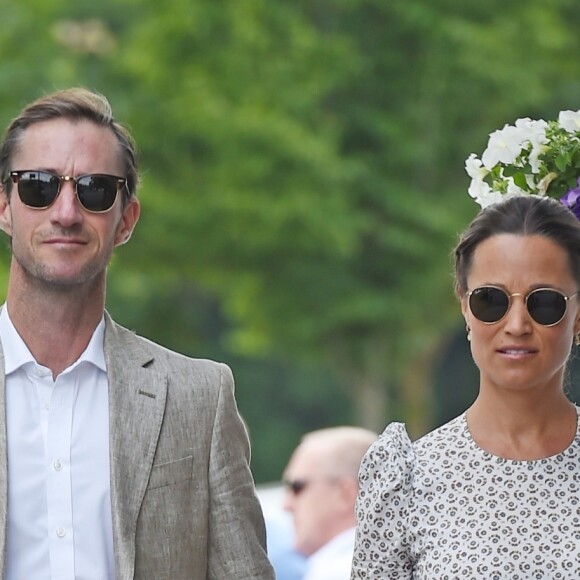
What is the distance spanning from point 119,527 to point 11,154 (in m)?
0.91

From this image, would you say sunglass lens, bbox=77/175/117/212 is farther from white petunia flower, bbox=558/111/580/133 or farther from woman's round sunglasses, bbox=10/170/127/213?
white petunia flower, bbox=558/111/580/133

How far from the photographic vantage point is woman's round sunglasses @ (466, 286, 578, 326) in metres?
3.41

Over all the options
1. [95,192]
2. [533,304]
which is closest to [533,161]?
[533,304]

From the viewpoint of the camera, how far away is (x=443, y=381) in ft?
84.6

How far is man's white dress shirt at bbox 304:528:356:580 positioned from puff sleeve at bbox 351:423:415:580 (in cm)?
203

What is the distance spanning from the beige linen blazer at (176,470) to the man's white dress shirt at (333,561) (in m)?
1.90

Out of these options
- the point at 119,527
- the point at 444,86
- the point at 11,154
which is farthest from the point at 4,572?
the point at 444,86

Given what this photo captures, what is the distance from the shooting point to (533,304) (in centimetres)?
341

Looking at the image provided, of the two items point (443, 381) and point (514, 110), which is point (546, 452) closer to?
point (514, 110)

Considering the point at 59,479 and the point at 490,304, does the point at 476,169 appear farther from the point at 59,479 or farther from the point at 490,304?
the point at 59,479

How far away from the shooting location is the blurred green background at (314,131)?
568 inches

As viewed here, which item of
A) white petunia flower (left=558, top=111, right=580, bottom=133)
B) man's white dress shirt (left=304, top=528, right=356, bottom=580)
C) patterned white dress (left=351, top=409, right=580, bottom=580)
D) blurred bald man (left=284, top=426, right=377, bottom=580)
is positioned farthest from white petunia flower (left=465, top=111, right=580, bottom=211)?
blurred bald man (left=284, top=426, right=377, bottom=580)

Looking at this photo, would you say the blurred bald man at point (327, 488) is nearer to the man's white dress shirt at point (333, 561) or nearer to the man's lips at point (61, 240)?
the man's white dress shirt at point (333, 561)

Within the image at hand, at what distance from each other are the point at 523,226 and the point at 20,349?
3.84 feet
